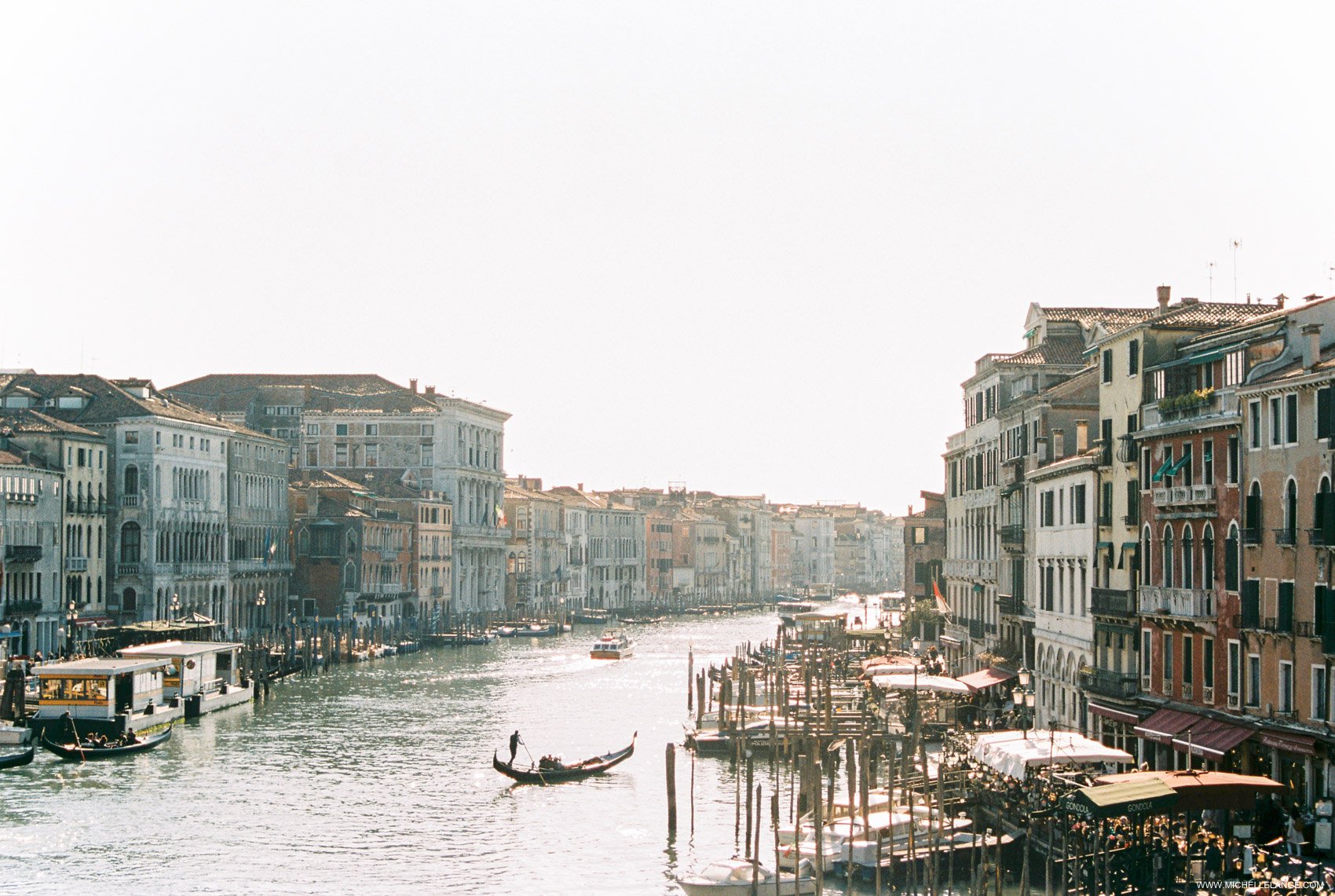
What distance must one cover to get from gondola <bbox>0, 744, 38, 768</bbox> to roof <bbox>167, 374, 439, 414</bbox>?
50.8m

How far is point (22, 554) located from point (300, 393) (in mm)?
35228

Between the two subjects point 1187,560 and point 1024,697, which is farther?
point 1024,697

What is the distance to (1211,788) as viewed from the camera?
64.3 ft

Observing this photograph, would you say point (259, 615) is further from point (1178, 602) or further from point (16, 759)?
point (1178, 602)

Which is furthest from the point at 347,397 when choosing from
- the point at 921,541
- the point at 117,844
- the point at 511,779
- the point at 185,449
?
the point at 117,844

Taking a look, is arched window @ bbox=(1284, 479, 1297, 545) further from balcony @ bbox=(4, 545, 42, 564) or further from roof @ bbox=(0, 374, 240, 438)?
roof @ bbox=(0, 374, 240, 438)

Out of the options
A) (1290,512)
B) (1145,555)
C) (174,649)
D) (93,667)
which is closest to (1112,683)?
(1145,555)

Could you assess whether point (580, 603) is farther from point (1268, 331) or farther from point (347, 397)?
point (1268, 331)

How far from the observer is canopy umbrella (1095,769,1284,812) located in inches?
765

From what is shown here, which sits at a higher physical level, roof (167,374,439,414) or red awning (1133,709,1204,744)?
roof (167,374,439,414)

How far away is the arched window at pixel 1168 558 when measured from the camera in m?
26.4

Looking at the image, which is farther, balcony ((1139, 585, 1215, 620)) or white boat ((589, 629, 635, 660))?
white boat ((589, 629, 635, 660))

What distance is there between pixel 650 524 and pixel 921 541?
6205 centimetres

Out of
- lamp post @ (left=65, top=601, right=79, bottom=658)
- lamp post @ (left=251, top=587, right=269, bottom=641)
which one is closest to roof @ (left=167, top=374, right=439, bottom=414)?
lamp post @ (left=251, top=587, right=269, bottom=641)
